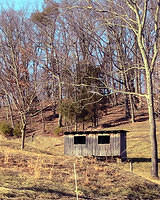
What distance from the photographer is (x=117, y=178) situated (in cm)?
1130

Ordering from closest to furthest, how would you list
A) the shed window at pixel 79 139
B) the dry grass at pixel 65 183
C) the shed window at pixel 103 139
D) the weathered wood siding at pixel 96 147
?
the dry grass at pixel 65 183 < the weathered wood siding at pixel 96 147 < the shed window at pixel 103 139 < the shed window at pixel 79 139

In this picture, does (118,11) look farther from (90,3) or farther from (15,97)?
(15,97)

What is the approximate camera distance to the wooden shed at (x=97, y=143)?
27094 millimetres

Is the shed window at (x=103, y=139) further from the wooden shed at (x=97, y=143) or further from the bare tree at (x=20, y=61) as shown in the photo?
the bare tree at (x=20, y=61)

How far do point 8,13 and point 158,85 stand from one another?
20195 millimetres

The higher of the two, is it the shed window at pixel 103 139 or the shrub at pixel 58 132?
the shrub at pixel 58 132

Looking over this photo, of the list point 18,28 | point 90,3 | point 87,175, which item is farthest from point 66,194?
point 18,28

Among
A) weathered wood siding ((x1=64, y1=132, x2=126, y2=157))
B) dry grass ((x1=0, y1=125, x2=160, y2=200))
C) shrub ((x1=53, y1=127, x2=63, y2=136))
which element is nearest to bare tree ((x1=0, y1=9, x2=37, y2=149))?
weathered wood siding ((x1=64, y1=132, x2=126, y2=157))

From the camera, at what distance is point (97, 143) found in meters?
27.7

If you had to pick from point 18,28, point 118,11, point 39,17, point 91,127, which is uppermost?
point 39,17

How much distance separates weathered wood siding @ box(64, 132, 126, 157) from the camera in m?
27.1

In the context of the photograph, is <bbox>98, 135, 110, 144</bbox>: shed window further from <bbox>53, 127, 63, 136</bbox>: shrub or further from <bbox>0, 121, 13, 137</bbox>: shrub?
<bbox>0, 121, 13, 137</bbox>: shrub

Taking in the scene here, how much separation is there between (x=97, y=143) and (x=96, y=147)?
318 millimetres

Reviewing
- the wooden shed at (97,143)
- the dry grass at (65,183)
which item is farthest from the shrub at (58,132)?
the dry grass at (65,183)
